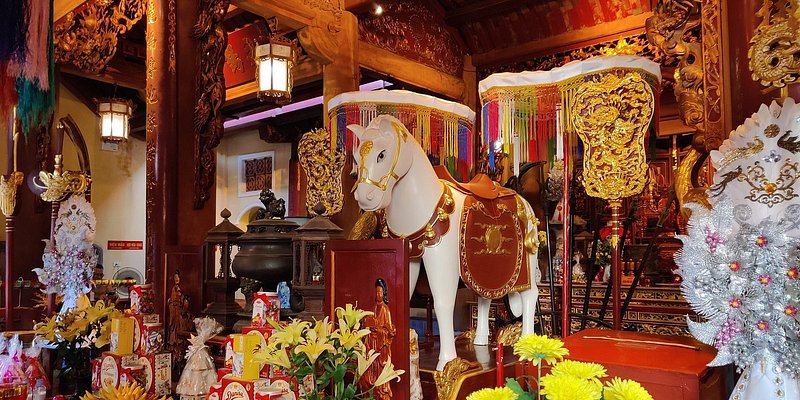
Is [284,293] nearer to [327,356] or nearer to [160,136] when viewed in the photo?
[160,136]

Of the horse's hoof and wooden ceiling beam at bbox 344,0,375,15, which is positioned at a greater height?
wooden ceiling beam at bbox 344,0,375,15

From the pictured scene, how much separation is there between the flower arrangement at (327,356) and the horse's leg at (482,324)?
129cm

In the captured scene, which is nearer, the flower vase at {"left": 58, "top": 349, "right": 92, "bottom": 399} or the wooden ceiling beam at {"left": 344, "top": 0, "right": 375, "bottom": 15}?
the flower vase at {"left": 58, "top": 349, "right": 92, "bottom": 399}

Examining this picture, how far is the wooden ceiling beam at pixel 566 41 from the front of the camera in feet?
16.9

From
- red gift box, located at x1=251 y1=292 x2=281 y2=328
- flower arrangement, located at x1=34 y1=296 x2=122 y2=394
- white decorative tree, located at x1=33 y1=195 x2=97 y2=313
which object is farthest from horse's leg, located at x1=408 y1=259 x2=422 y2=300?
white decorative tree, located at x1=33 y1=195 x2=97 y2=313

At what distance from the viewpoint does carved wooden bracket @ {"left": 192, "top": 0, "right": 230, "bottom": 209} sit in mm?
3387

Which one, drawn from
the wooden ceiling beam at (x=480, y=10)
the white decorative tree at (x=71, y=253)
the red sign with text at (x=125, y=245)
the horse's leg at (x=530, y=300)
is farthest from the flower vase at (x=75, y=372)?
the red sign with text at (x=125, y=245)

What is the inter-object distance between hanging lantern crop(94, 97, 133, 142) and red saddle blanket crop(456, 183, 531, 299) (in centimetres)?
414

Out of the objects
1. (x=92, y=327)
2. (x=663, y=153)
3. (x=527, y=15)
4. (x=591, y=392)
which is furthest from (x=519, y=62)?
(x=591, y=392)

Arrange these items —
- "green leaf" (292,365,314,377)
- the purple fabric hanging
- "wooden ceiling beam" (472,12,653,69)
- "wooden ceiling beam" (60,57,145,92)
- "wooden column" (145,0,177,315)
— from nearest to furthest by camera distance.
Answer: the purple fabric hanging, "green leaf" (292,365,314,377), "wooden column" (145,0,177,315), "wooden ceiling beam" (472,12,653,69), "wooden ceiling beam" (60,57,145,92)

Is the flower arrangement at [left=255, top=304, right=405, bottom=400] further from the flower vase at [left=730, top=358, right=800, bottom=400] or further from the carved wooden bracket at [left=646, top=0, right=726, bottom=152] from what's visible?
the carved wooden bracket at [left=646, top=0, right=726, bottom=152]

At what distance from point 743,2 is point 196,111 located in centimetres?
272

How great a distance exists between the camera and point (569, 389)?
104cm

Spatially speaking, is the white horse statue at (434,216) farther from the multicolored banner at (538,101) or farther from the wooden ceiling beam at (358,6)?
the wooden ceiling beam at (358,6)
